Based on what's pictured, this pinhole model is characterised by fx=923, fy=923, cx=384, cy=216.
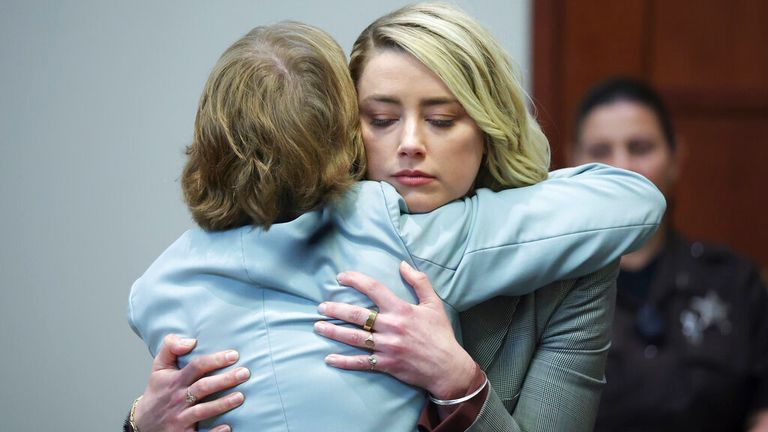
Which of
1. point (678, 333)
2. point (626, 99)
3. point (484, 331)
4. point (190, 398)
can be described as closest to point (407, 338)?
point (484, 331)

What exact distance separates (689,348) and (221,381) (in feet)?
4.14

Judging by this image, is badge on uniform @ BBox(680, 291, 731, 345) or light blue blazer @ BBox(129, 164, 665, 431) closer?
light blue blazer @ BBox(129, 164, 665, 431)

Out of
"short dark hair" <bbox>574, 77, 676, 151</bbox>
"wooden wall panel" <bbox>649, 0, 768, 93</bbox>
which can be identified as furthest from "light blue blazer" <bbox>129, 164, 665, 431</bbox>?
"wooden wall panel" <bbox>649, 0, 768, 93</bbox>

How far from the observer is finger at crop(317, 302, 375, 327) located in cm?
113

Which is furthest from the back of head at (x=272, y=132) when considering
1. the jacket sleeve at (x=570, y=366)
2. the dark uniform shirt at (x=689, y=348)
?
the dark uniform shirt at (x=689, y=348)

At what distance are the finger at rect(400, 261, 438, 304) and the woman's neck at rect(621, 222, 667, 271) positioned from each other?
1.17m

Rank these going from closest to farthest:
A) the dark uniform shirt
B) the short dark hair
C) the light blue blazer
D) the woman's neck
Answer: the light blue blazer → the dark uniform shirt → the woman's neck → the short dark hair

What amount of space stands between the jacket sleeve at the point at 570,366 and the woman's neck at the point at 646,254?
38.0 inches

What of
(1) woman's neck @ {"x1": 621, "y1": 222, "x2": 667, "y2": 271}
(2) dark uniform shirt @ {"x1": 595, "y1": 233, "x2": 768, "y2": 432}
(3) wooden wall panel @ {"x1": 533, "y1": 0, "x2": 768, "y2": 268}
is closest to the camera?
(2) dark uniform shirt @ {"x1": 595, "y1": 233, "x2": 768, "y2": 432}

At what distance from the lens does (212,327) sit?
1.17 m

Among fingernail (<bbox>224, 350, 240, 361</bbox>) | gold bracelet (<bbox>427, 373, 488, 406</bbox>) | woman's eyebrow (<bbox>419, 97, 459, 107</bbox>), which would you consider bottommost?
gold bracelet (<bbox>427, 373, 488, 406</bbox>)

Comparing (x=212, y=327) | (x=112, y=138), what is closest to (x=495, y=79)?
(x=212, y=327)

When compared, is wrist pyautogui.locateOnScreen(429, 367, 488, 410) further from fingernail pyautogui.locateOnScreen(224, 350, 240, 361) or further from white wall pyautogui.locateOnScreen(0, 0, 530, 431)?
white wall pyautogui.locateOnScreen(0, 0, 530, 431)

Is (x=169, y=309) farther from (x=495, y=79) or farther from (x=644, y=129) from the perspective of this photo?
(x=644, y=129)
